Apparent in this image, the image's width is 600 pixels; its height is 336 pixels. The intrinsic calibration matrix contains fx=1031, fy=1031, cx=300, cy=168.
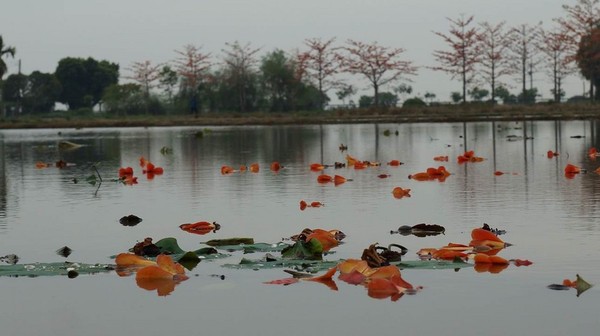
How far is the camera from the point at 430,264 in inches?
305

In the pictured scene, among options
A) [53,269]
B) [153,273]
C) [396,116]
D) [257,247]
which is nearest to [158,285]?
[153,273]

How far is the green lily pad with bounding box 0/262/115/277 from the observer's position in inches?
307

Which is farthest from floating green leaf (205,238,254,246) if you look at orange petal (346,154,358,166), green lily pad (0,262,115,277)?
orange petal (346,154,358,166)

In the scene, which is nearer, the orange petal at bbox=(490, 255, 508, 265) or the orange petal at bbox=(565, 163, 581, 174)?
the orange petal at bbox=(490, 255, 508, 265)

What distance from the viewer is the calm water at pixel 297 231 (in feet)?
20.3

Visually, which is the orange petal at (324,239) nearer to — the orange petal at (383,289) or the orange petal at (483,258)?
the orange petal at (483,258)

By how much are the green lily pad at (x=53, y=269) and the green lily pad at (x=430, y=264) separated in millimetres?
2252

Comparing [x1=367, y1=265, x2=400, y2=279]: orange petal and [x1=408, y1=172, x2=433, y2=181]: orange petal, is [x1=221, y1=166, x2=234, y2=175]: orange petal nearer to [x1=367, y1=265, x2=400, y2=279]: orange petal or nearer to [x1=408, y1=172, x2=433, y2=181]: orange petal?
[x1=408, y1=172, x2=433, y2=181]: orange petal

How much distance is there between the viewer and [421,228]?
31.7 feet

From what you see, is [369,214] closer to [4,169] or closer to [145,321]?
[145,321]

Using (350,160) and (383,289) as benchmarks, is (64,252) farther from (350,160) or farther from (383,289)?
(350,160)

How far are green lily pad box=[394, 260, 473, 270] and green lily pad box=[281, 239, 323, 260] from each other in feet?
2.51

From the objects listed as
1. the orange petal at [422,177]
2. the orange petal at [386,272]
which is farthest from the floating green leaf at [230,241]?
the orange petal at [422,177]

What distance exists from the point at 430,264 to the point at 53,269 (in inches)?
113
